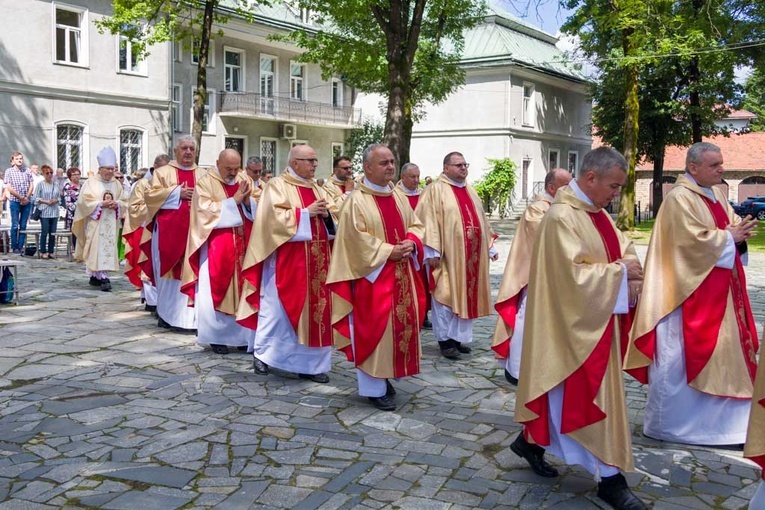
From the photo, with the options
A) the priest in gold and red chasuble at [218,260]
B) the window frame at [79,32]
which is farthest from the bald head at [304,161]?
the window frame at [79,32]

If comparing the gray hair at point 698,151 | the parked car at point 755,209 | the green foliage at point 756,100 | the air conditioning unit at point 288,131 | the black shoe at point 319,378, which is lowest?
the black shoe at point 319,378

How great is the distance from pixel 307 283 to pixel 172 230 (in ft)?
8.97

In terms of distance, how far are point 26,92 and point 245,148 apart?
10.1 metres

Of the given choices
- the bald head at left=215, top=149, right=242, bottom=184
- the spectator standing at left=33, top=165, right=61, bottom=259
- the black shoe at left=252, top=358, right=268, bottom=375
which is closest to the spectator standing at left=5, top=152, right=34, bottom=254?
the spectator standing at left=33, top=165, right=61, bottom=259

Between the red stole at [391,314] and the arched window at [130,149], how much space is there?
21.5 m

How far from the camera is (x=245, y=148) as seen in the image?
3180cm

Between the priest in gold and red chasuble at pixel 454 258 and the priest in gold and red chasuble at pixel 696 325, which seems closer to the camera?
the priest in gold and red chasuble at pixel 696 325

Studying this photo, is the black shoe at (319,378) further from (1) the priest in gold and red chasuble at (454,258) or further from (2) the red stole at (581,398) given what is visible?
(2) the red stole at (581,398)

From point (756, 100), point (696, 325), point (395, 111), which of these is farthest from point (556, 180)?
point (756, 100)

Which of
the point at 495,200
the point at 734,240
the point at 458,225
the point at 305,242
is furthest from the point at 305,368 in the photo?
the point at 495,200

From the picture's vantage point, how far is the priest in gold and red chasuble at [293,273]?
690cm

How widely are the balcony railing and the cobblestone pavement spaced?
2349 centimetres

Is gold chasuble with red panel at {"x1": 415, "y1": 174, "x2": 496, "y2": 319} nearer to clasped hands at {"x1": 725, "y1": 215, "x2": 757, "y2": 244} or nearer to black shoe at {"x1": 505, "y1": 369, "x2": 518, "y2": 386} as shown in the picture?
black shoe at {"x1": 505, "y1": 369, "x2": 518, "y2": 386}

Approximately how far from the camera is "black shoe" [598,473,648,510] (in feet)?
13.7
